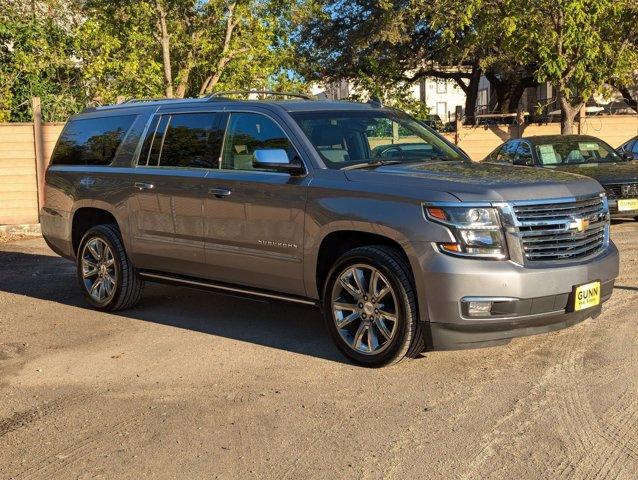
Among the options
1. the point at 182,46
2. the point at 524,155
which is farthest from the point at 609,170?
the point at 182,46

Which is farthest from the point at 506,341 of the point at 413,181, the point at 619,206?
the point at 619,206

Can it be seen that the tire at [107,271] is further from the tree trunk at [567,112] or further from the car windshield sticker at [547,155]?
the tree trunk at [567,112]

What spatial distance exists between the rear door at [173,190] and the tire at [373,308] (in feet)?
5.03

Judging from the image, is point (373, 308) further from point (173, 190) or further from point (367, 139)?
point (173, 190)

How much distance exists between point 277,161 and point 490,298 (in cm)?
191

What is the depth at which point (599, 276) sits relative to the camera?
554 cm

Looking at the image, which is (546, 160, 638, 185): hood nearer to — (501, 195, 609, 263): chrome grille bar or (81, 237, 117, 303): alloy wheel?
(501, 195, 609, 263): chrome grille bar

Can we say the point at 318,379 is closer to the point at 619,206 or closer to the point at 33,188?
the point at 619,206

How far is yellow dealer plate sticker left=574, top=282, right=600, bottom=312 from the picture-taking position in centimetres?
532

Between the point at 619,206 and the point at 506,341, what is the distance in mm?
7546

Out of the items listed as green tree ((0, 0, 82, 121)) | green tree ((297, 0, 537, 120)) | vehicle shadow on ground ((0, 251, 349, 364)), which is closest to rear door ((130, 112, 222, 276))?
vehicle shadow on ground ((0, 251, 349, 364))

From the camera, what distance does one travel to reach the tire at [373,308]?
211 inches

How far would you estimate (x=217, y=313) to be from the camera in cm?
768

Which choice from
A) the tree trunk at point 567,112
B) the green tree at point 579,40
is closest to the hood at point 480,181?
the green tree at point 579,40
